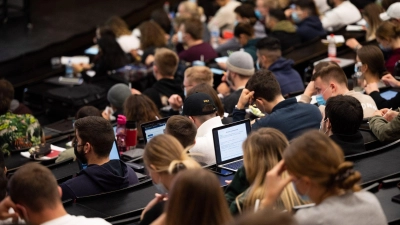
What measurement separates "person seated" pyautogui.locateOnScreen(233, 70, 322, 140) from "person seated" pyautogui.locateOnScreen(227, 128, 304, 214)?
1.28m

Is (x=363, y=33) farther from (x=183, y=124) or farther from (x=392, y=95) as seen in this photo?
(x=183, y=124)

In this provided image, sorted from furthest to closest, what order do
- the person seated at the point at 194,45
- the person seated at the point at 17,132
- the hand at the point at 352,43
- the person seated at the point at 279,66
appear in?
the person seated at the point at 194,45, the hand at the point at 352,43, the person seated at the point at 279,66, the person seated at the point at 17,132

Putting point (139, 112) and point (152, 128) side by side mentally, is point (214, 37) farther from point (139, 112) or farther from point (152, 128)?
point (152, 128)

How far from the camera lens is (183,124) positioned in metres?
4.61

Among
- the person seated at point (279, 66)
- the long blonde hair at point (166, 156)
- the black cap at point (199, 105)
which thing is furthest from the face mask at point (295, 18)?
the long blonde hair at point (166, 156)

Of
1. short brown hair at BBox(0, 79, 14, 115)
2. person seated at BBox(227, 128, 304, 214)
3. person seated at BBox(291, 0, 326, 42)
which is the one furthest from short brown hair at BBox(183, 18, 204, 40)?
person seated at BBox(227, 128, 304, 214)

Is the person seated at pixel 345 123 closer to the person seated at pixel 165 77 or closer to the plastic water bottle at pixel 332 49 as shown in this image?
the person seated at pixel 165 77

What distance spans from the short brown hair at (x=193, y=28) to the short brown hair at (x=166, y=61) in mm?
1626

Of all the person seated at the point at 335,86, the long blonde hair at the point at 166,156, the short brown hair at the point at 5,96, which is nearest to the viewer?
the long blonde hair at the point at 166,156

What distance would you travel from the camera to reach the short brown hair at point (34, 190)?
338 centimetres

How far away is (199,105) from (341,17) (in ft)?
17.2

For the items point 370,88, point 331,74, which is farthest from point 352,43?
point 331,74

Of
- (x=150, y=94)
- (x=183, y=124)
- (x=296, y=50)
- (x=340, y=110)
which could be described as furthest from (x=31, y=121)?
(x=296, y=50)

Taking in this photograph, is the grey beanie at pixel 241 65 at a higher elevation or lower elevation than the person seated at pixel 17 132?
higher
